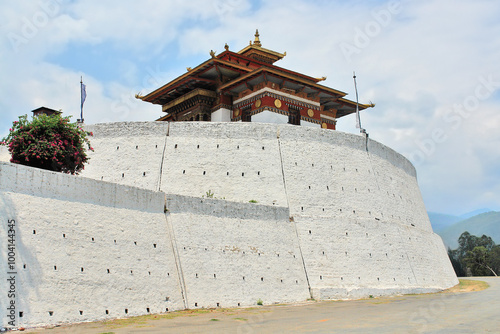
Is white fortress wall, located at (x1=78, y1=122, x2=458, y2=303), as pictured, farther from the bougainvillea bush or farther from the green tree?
the green tree

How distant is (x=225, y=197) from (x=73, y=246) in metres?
10.0

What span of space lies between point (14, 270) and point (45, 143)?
19.9 ft

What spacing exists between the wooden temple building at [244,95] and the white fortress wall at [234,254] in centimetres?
1157

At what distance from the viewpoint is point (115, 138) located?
2566 cm

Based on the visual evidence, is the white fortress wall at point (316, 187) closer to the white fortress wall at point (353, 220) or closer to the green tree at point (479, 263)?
the white fortress wall at point (353, 220)

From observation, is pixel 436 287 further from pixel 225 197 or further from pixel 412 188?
pixel 225 197

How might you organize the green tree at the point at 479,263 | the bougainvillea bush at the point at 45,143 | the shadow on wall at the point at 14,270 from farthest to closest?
the green tree at the point at 479,263, the bougainvillea bush at the point at 45,143, the shadow on wall at the point at 14,270

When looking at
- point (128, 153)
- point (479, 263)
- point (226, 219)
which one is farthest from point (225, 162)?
point (479, 263)

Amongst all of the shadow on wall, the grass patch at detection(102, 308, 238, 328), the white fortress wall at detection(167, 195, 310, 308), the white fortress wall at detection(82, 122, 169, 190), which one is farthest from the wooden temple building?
the shadow on wall

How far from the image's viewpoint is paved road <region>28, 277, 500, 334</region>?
1332cm

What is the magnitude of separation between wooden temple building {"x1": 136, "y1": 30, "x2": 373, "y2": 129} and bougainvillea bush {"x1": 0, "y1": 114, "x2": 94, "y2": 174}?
1401 cm

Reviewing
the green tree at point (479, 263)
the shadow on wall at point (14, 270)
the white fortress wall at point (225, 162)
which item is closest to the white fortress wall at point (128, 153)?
the white fortress wall at point (225, 162)

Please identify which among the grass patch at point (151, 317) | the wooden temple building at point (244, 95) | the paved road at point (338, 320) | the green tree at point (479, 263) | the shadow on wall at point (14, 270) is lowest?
the paved road at point (338, 320)

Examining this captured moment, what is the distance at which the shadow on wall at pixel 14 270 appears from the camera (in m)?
12.4
